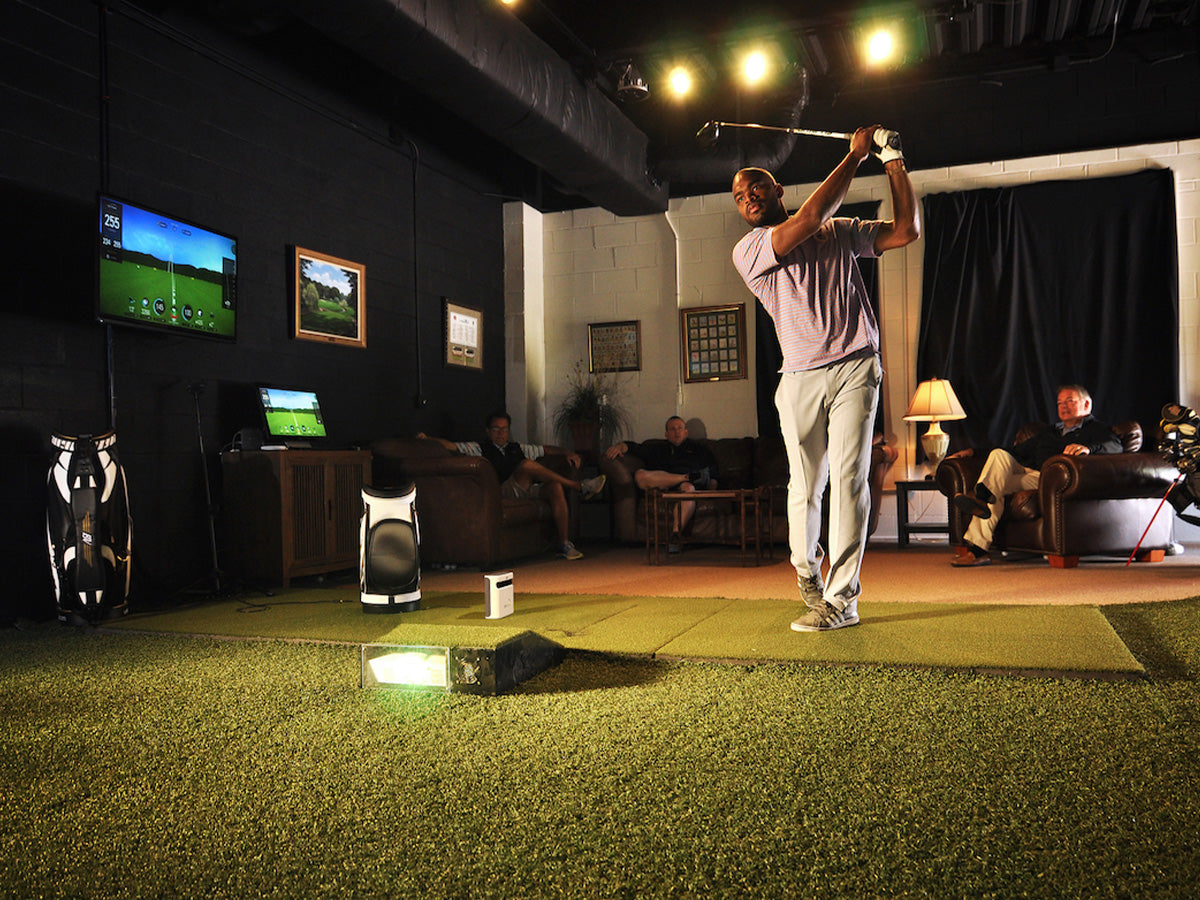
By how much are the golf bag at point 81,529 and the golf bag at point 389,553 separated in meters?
1.05

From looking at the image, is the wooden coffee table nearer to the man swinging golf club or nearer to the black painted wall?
the black painted wall

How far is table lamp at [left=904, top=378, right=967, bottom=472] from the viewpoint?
6785mm

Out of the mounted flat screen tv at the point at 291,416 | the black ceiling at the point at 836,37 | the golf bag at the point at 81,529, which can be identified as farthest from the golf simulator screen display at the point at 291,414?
the black ceiling at the point at 836,37

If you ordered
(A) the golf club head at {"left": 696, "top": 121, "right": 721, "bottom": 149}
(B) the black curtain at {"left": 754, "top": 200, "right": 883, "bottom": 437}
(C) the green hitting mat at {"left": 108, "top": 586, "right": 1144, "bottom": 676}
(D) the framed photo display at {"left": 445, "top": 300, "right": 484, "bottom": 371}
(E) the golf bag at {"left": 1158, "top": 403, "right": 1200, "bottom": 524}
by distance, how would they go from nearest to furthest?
(C) the green hitting mat at {"left": 108, "top": 586, "right": 1144, "bottom": 676}, (E) the golf bag at {"left": 1158, "top": 403, "right": 1200, "bottom": 524}, (A) the golf club head at {"left": 696, "top": 121, "right": 721, "bottom": 149}, (D) the framed photo display at {"left": 445, "top": 300, "right": 484, "bottom": 371}, (B) the black curtain at {"left": 754, "top": 200, "right": 883, "bottom": 437}

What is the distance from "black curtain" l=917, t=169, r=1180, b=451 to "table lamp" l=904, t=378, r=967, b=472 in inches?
15.8

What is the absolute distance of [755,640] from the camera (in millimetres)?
3078

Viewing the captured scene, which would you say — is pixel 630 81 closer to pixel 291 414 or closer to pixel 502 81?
pixel 502 81

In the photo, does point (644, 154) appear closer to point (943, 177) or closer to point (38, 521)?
point (943, 177)

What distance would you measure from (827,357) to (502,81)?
3001 millimetres

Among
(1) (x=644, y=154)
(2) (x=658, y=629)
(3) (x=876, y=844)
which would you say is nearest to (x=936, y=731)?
(3) (x=876, y=844)

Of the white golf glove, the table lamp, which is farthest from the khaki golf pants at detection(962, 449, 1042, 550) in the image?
the white golf glove

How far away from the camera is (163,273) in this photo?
14.5ft

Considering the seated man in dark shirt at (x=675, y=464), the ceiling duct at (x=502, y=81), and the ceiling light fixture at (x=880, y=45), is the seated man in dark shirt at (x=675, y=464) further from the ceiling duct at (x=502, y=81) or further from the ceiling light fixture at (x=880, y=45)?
the ceiling light fixture at (x=880, y=45)

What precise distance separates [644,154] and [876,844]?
21.6 feet
